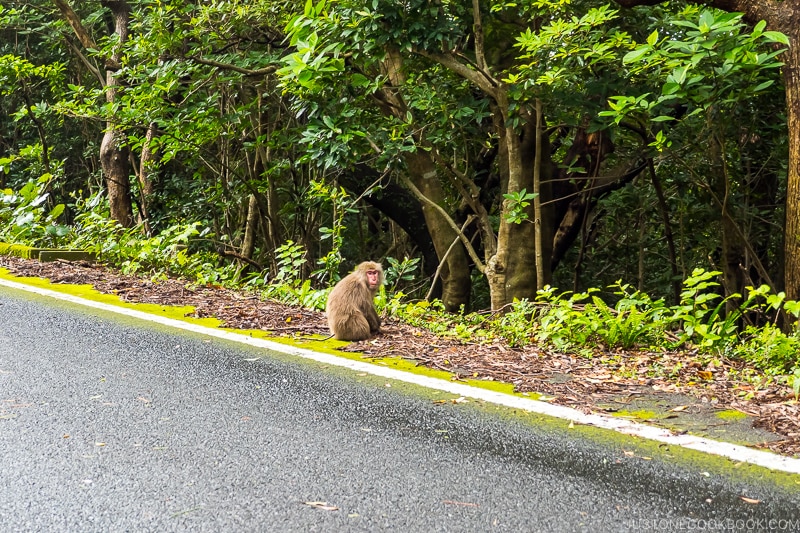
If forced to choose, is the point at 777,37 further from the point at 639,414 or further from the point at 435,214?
the point at 435,214

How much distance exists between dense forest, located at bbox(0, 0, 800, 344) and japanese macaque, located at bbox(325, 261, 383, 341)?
158cm

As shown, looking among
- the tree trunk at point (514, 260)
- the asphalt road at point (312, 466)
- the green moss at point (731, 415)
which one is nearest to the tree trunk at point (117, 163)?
the tree trunk at point (514, 260)

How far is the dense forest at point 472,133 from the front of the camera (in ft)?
20.8

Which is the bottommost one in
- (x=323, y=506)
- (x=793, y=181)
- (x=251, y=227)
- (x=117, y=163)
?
(x=323, y=506)

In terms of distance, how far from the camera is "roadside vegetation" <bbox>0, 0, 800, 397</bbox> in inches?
227

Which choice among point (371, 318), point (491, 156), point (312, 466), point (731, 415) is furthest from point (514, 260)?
point (312, 466)

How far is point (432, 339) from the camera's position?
5.70 m

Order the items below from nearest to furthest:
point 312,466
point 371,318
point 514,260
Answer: point 312,466 < point 371,318 < point 514,260

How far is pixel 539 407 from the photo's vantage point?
12.6 feet

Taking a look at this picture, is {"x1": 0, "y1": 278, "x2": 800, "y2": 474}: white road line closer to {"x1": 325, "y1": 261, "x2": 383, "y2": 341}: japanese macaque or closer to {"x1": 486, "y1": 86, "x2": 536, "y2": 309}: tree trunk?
{"x1": 325, "y1": 261, "x2": 383, "y2": 341}: japanese macaque

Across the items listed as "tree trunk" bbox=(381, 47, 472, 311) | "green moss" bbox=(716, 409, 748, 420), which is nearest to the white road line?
"green moss" bbox=(716, 409, 748, 420)

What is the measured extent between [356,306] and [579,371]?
176 cm

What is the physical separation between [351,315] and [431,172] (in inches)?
181

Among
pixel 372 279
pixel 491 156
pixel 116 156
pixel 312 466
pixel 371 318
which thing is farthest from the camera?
pixel 116 156
